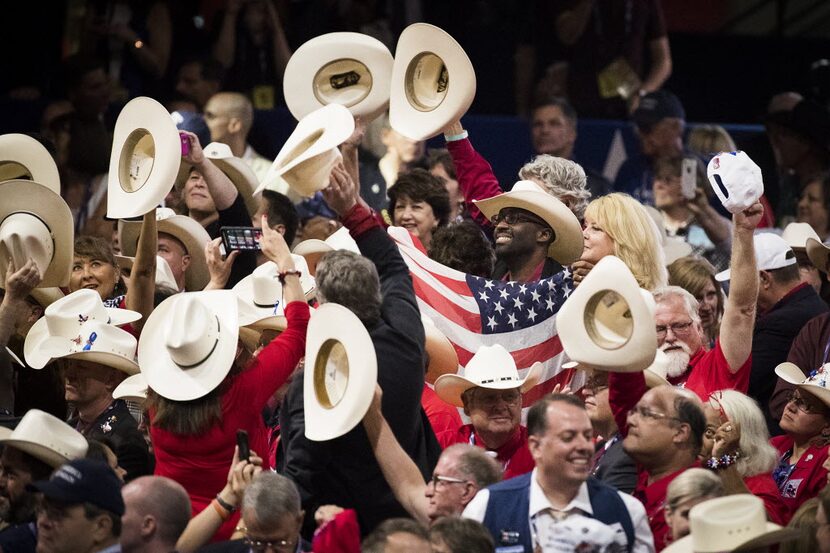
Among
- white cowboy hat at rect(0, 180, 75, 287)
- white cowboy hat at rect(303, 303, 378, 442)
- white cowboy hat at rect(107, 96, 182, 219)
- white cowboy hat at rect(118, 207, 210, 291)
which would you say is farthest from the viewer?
white cowboy hat at rect(118, 207, 210, 291)

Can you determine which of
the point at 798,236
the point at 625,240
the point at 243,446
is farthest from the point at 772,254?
the point at 243,446

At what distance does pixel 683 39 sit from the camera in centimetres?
1227

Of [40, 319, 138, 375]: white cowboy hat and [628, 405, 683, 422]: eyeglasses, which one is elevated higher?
[628, 405, 683, 422]: eyeglasses

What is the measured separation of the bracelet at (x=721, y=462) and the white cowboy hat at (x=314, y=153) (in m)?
1.74

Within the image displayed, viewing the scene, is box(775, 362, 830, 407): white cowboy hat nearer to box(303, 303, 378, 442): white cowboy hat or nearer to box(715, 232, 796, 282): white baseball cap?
box(715, 232, 796, 282): white baseball cap

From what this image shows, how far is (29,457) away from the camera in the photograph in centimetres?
579

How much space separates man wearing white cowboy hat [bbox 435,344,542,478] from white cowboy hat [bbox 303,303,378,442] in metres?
0.92

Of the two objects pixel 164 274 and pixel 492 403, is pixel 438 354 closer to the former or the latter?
pixel 492 403

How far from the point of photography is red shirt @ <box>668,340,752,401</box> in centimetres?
620

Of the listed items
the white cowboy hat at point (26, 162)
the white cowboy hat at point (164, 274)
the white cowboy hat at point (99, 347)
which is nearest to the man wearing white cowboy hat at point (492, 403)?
the white cowboy hat at point (99, 347)

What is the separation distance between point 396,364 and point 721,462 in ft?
4.11

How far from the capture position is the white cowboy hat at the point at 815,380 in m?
6.29

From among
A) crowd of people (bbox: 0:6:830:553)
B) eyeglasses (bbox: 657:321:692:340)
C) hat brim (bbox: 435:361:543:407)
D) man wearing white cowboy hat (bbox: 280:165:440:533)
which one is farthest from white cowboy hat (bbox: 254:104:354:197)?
eyeglasses (bbox: 657:321:692:340)

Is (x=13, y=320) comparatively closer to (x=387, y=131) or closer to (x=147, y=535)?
(x=147, y=535)
